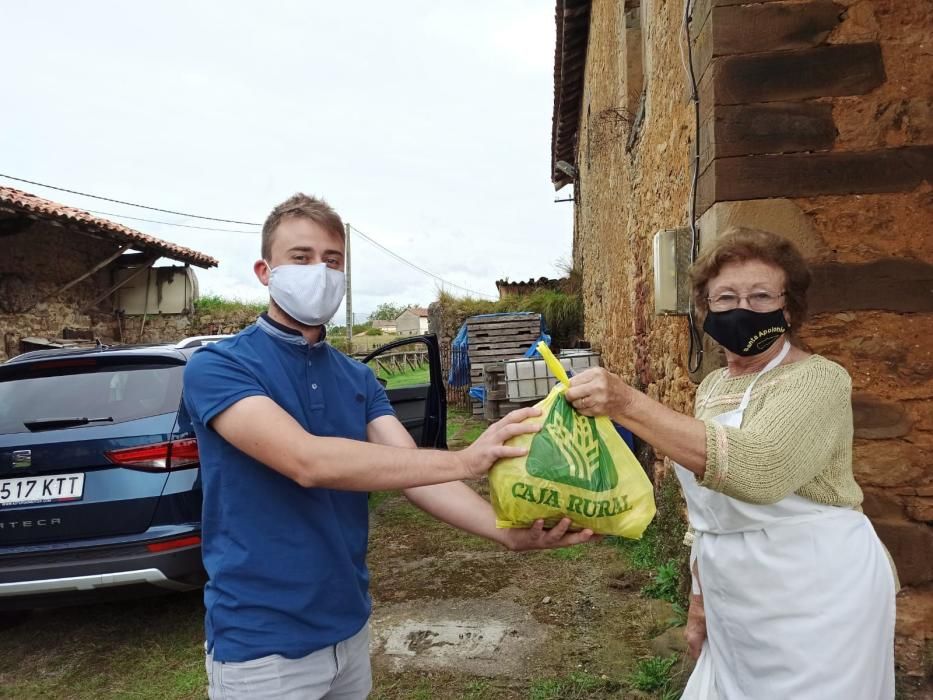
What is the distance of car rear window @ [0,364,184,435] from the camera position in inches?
135

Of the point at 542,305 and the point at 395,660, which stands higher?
the point at 542,305

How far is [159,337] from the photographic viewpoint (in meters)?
13.9

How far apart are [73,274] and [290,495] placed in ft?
41.3

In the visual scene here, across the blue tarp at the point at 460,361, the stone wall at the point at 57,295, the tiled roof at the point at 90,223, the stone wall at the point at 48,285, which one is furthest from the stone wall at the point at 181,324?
the blue tarp at the point at 460,361

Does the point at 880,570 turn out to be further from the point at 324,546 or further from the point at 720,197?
the point at 720,197

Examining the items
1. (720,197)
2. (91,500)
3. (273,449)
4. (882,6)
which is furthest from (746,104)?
(91,500)

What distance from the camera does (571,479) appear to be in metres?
1.44

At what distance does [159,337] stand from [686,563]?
13.2m

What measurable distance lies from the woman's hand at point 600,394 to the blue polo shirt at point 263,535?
677 millimetres

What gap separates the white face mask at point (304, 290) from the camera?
171cm

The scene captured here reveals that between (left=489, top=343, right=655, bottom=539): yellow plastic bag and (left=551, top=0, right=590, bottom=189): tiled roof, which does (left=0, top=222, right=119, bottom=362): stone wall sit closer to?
(left=551, top=0, right=590, bottom=189): tiled roof

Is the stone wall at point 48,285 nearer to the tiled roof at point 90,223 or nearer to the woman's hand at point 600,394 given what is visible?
the tiled roof at point 90,223

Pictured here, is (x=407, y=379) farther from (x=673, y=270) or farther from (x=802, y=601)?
(x=802, y=601)

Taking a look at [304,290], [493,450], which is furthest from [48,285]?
[493,450]
